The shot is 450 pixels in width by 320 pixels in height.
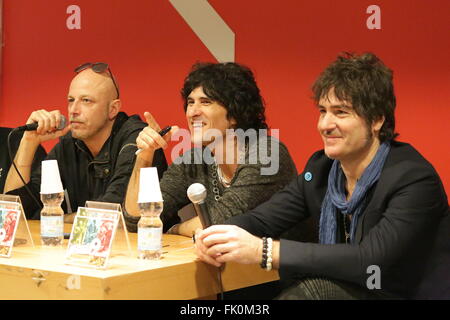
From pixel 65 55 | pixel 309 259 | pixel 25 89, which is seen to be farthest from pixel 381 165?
pixel 25 89

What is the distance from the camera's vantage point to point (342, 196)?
2.17 m

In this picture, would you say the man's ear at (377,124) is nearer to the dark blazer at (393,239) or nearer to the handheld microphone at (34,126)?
the dark blazer at (393,239)

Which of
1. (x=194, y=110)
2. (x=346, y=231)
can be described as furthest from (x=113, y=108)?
(x=346, y=231)

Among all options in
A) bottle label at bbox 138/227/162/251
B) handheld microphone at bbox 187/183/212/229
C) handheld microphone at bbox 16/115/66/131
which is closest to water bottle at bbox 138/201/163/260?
bottle label at bbox 138/227/162/251

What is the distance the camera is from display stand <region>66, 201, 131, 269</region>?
191cm

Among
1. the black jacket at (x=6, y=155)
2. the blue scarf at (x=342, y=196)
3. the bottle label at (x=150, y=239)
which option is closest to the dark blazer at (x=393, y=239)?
the blue scarf at (x=342, y=196)

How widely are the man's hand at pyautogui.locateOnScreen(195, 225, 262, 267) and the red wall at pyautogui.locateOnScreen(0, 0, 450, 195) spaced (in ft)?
4.62

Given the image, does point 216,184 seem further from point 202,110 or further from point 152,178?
point 152,178

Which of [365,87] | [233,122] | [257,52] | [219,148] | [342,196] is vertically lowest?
[342,196]

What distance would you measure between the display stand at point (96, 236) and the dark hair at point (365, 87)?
759 mm

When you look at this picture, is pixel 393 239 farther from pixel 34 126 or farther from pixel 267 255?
pixel 34 126

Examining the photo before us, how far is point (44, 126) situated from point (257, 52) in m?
1.09

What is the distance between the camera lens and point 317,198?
7.48 feet
